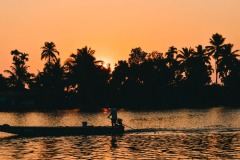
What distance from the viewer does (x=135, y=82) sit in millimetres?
102562

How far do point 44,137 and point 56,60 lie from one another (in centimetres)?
6758

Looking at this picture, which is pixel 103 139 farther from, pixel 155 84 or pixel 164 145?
pixel 155 84

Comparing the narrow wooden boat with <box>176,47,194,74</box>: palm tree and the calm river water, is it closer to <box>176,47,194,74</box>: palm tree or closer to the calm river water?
the calm river water

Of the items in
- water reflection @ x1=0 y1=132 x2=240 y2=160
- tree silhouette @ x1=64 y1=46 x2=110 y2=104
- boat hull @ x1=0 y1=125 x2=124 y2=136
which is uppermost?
tree silhouette @ x1=64 y1=46 x2=110 y2=104

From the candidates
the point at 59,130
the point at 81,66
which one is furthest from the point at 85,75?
the point at 59,130

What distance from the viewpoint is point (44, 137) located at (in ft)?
127

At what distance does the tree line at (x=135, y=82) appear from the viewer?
97875 mm

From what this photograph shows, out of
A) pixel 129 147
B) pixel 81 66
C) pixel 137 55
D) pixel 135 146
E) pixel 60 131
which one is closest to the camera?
pixel 129 147

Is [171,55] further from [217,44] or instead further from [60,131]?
[60,131]

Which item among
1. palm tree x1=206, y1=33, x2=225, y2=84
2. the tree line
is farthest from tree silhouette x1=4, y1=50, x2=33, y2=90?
palm tree x1=206, y1=33, x2=225, y2=84

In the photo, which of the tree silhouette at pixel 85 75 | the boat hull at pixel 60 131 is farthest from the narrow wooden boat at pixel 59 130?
the tree silhouette at pixel 85 75

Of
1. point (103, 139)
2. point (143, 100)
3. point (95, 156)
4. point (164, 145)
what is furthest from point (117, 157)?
point (143, 100)

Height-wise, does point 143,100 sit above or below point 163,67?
below

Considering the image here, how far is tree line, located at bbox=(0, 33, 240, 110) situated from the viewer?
97875 millimetres
